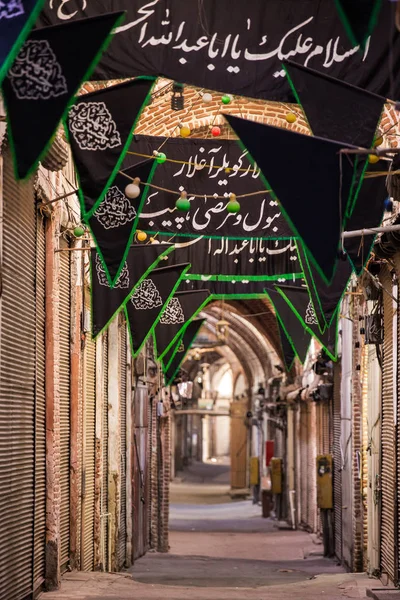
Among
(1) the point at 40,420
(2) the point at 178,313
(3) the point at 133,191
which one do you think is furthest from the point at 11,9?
(2) the point at 178,313

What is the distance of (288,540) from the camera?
77.5ft

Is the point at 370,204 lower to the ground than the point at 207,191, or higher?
lower

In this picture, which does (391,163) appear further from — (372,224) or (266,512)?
→ (266,512)

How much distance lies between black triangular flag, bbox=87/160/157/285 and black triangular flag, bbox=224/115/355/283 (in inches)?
104

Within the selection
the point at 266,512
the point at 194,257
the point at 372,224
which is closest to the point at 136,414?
the point at 194,257

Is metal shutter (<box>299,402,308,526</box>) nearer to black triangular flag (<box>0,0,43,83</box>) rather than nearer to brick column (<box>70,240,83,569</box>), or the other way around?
brick column (<box>70,240,83,569</box>)

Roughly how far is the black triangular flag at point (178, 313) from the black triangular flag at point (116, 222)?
5.26 metres

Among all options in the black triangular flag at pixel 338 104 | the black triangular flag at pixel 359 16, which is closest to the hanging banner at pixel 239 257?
the black triangular flag at pixel 338 104

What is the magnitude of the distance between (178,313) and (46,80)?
8.84 metres

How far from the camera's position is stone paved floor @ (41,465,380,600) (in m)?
10.9

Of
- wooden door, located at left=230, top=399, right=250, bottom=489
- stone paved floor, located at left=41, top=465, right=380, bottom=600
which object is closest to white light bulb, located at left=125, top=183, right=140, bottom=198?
stone paved floor, located at left=41, top=465, right=380, bottom=600

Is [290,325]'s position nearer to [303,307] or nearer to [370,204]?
[303,307]

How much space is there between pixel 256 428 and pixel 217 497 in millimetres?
3076

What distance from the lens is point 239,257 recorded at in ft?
44.5
